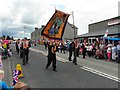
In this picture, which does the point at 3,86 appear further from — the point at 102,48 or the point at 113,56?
the point at 102,48

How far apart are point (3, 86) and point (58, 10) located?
9.40 metres

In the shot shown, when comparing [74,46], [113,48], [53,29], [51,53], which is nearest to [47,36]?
[53,29]

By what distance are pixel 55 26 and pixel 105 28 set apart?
28.2 meters

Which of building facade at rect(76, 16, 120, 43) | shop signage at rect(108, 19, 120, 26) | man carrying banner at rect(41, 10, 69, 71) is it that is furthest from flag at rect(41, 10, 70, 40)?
shop signage at rect(108, 19, 120, 26)

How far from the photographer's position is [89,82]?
339 inches

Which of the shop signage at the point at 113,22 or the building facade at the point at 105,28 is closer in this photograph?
the building facade at the point at 105,28

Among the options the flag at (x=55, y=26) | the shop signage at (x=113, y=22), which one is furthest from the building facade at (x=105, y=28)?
the flag at (x=55, y=26)

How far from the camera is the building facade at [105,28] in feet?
105

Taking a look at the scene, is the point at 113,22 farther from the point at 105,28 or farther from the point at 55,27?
the point at 55,27

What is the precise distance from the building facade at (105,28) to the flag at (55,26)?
17.3m

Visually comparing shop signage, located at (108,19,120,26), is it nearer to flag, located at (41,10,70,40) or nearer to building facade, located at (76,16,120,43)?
building facade, located at (76,16,120,43)

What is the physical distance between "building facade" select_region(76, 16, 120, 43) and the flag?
17.3m

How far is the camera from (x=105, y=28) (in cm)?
3988

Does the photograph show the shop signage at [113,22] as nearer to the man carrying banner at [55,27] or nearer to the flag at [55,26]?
the flag at [55,26]
